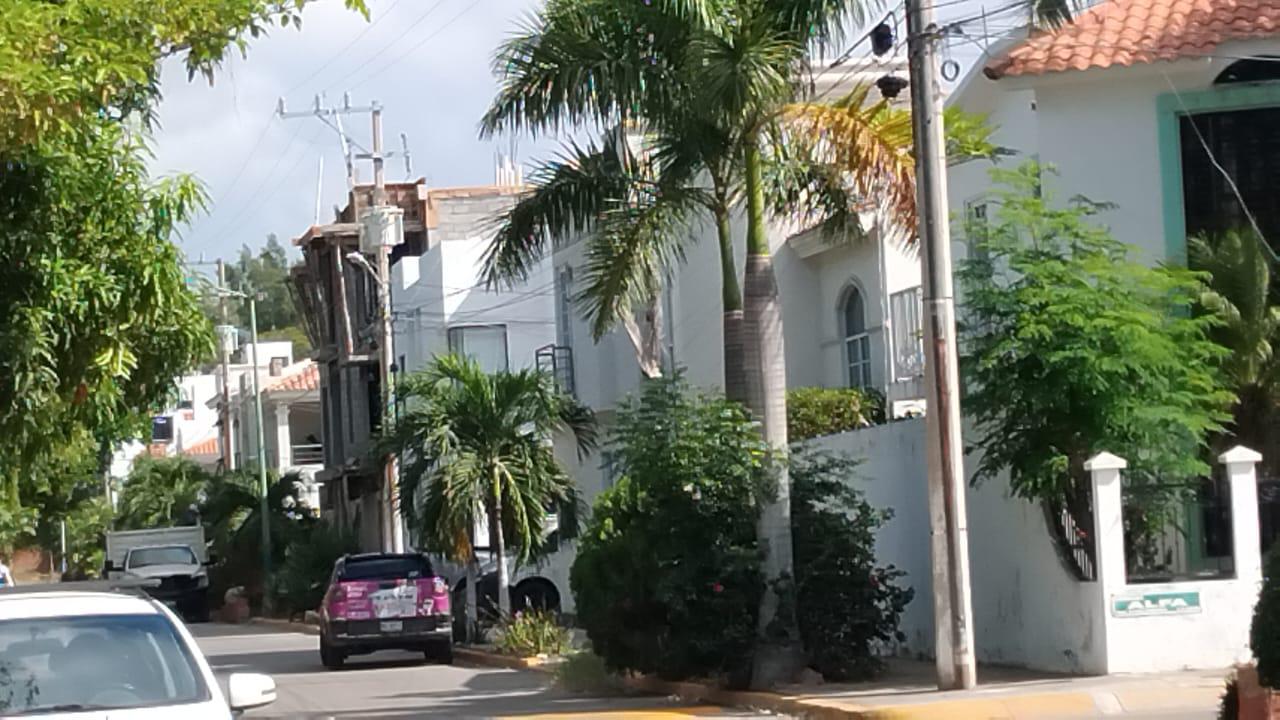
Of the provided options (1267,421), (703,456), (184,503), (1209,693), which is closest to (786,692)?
(703,456)

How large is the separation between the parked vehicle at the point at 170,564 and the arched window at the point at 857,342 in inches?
1005

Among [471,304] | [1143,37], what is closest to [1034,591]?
[1143,37]

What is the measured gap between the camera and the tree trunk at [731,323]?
2078 centimetres

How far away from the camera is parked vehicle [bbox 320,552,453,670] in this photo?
99.2ft

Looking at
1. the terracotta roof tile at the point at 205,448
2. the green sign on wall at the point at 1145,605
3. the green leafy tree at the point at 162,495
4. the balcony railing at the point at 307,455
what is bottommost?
the green sign on wall at the point at 1145,605

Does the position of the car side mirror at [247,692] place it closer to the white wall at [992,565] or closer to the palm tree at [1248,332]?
the white wall at [992,565]

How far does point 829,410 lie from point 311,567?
21.0m

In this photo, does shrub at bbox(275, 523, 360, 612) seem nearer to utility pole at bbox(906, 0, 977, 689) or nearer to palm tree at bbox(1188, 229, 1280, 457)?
palm tree at bbox(1188, 229, 1280, 457)

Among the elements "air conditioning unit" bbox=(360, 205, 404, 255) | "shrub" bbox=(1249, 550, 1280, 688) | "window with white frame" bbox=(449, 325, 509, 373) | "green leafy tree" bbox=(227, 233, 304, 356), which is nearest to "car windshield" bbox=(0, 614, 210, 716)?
"shrub" bbox=(1249, 550, 1280, 688)

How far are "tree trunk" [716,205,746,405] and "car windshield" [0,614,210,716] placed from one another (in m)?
11.3

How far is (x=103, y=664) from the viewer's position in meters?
9.76

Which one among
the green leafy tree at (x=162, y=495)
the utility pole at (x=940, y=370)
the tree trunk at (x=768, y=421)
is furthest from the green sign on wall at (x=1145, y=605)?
the green leafy tree at (x=162, y=495)

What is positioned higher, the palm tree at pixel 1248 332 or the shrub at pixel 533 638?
the palm tree at pixel 1248 332

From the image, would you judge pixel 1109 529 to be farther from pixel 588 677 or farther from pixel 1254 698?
pixel 588 677
